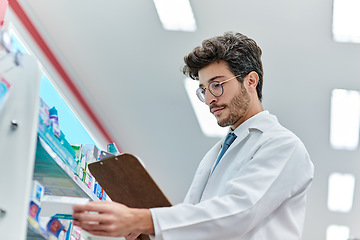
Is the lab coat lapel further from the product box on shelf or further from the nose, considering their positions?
the product box on shelf

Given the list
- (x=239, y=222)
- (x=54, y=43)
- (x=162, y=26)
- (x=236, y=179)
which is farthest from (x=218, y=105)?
(x=54, y=43)

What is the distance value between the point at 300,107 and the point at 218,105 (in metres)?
4.28

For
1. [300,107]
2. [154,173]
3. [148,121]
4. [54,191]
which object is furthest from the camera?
[154,173]

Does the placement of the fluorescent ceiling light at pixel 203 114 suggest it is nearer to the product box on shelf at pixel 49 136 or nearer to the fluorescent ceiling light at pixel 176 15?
the fluorescent ceiling light at pixel 176 15

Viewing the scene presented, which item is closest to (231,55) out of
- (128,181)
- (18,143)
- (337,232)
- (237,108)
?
(237,108)

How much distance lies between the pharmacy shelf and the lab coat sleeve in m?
0.55

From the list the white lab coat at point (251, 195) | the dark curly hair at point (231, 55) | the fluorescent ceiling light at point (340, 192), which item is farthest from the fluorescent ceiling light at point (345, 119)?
the white lab coat at point (251, 195)

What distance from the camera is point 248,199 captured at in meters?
2.34

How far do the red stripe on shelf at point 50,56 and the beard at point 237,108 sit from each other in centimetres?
309

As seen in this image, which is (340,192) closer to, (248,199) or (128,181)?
(248,199)

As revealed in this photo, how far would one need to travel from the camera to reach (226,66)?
313 cm

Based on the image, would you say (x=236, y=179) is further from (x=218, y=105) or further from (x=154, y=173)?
(x=154, y=173)

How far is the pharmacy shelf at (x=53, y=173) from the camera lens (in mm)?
2453

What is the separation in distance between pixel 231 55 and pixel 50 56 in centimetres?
363
